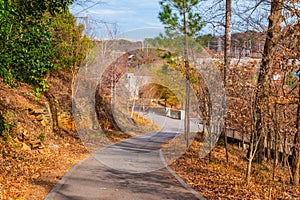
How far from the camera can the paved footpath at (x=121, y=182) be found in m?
7.43

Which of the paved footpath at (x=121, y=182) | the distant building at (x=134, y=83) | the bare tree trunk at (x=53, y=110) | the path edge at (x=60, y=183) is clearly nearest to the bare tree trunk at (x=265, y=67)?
the paved footpath at (x=121, y=182)

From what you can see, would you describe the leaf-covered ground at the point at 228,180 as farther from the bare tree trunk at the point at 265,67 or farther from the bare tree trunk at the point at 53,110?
the bare tree trunk at the point at 53,110

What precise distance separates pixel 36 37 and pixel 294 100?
20.1 feet

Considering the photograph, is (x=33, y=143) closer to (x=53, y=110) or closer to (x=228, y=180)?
(x=53, y=110)

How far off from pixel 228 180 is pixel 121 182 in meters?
2.70

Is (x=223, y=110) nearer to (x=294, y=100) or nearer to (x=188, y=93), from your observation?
(x=188, y=93)

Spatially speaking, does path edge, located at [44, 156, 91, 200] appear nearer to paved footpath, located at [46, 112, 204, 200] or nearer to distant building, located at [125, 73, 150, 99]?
paved footpath, located at [46, 112, 204, 200]

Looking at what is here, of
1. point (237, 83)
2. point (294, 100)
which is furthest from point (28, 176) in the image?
point (294, 100)

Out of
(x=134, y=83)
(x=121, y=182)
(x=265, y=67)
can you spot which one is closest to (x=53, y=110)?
(x=121, y=182)

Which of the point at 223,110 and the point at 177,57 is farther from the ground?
the point at 177,57

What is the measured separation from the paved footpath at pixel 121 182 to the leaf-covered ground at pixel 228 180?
40 centimetres

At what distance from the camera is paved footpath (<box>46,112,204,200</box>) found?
24.4 feet

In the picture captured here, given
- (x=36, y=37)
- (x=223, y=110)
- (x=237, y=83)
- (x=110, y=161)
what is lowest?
(x=110, y=161)

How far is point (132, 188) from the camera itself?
320 inches
